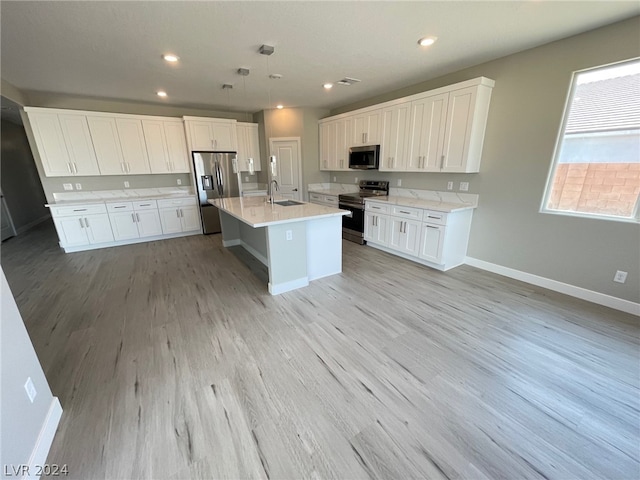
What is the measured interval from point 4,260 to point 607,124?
861 centimetres

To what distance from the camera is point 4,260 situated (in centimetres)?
434

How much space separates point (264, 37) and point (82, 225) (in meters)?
4.61

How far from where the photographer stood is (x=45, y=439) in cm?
139

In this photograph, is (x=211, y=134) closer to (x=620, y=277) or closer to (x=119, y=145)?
(x=119, y=145)

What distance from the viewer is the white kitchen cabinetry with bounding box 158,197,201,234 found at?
5.25m

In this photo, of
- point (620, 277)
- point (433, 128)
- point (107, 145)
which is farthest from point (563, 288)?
point (107, 145)

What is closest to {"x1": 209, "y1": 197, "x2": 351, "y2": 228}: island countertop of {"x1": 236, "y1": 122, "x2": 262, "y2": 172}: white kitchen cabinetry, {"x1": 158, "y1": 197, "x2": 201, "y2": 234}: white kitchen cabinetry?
{"x1": 158, "y1": 197, "x2": 201, "y2": 234}: white kitchen cabinetry

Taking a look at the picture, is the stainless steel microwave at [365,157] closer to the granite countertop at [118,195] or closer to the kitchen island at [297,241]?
the kitchen island at [297,241]

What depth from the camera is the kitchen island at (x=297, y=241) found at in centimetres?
293

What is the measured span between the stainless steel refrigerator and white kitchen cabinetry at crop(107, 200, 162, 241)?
0.89m

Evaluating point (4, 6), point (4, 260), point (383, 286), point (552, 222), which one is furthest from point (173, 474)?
point (4, 260)

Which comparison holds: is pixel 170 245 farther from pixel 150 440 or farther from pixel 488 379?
pixel 488 379

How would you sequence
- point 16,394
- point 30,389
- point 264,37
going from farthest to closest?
1. point 264,37
2. point 30,389
3. point 16,394

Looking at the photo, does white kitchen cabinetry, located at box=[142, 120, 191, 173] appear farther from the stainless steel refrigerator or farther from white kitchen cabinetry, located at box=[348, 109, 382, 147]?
white kitchen cabinetry, located at box=[348, 109, 382, 147]
